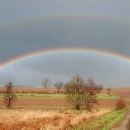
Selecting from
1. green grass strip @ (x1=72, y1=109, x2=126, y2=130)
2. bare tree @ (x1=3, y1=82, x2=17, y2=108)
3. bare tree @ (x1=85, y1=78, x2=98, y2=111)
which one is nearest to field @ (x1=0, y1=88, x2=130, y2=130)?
green grass strip @ (x1=72, y1=109, x2=126, y2=130)

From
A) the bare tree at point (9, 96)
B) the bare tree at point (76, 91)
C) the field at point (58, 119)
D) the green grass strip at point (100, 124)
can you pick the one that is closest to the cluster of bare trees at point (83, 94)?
the bare tree at point (76, 91)

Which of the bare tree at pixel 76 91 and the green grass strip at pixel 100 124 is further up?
the bare tree at pixel 76 91

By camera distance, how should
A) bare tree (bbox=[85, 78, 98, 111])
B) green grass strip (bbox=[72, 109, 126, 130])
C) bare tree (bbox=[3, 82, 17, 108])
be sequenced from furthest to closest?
bare tree (bbox=[3, 82, 17, 108]) → bare tree (bbox=[85, 78, 98, 111]) → green grass strip (bbox=[72, 109, 126, 130])

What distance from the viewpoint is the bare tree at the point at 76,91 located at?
206 feet

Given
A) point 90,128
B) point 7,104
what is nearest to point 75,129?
point 90,128

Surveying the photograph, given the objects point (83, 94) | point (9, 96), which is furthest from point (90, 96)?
point (9, 96)

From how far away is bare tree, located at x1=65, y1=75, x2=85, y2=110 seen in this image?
6275 cm

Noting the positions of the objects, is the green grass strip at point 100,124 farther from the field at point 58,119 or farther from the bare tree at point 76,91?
the bare tree at point 76,91

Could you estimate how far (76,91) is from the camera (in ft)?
207

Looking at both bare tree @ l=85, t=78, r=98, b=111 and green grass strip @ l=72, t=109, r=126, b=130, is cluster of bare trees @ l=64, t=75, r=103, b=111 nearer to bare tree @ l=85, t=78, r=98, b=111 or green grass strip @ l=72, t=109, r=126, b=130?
bare tree @ l=85, t=78, r=98, b=111

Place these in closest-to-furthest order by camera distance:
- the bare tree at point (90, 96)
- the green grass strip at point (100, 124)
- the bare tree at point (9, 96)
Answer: the green grass strip at point (100, 124) < the bare tree at point (90, 96) < the bare tree at point (9, 96)

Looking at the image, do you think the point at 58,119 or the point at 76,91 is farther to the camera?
the point at 76,91

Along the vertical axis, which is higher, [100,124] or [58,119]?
[58,119]

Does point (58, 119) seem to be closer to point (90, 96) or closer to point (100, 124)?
point (100, 124)
